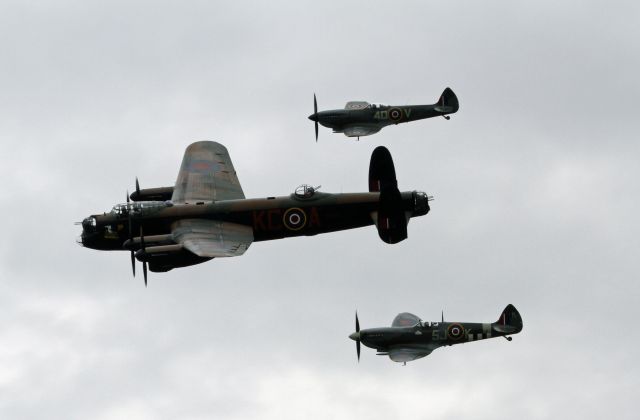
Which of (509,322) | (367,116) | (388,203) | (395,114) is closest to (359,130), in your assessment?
(367,116)

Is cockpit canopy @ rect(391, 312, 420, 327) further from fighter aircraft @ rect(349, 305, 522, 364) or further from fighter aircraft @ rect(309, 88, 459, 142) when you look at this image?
fighter aircraft @ rect(309, 88, 459, 142)

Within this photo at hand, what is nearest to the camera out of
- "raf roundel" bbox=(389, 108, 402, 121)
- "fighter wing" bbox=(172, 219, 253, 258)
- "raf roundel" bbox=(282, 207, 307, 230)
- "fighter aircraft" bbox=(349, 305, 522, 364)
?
"fighter wing" bbox=(172, 219, 253, 258)

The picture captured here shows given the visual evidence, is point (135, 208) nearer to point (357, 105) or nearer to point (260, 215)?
point (260, 215)

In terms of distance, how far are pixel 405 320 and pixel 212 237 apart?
12263 mm

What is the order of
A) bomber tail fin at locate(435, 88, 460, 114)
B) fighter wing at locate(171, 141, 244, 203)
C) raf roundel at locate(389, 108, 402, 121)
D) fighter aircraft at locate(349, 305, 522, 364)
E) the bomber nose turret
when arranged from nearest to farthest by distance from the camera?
the bomber nose turret
fighter aircraft at locate(349, 305, 522, 364)
fighter wing at locate(171, 141, 244, 203)
raf roundel at locate(389, 108, 402, 121)
bomber tail fin at locate(435, 88, 460, 114)

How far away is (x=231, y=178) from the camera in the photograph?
3300 inches

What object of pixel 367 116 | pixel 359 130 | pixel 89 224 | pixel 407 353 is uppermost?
pixel 367 116

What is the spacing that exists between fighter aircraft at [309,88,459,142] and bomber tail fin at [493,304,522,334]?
19434 mm

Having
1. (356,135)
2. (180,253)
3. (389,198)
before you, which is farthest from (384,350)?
(356,135)

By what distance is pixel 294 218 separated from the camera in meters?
79.2

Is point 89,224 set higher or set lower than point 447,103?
lower

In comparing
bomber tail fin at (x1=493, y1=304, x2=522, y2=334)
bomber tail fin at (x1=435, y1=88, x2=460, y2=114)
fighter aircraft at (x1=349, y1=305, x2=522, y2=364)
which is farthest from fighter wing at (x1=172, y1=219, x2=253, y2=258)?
bomber tail fin at (x1=435, y1=88, x2=460, y2=114)

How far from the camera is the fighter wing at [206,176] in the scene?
8175cm

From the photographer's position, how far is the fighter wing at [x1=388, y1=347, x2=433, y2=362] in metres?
80.5
